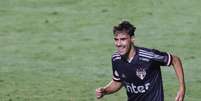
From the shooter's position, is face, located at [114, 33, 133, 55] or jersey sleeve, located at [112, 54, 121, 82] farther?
jersey sleeve, located at [112, 54, 121, 82]

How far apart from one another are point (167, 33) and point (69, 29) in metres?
2.42

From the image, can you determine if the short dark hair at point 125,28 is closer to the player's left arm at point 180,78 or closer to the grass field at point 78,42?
the player's left arm at point 180,78

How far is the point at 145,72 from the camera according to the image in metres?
8.23

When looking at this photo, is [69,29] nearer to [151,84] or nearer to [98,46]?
[98,46]

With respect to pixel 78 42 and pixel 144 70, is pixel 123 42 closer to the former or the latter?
pixel 144 70

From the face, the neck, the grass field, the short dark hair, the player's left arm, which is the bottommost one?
the grass field

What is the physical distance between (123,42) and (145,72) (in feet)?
1.75

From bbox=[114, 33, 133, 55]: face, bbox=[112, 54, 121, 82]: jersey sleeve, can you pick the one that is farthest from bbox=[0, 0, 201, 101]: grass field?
bbox=[114, 33, 133, 55]: face

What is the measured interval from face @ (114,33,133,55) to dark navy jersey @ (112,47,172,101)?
0.28 m

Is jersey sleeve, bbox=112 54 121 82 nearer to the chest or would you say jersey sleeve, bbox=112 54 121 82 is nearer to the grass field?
the chest

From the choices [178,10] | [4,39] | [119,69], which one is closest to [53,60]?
[4,39]

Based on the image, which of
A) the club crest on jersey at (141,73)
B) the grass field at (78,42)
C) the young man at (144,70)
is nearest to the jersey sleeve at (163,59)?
the young man at (144,70)

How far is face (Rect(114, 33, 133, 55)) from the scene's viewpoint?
7903 mm

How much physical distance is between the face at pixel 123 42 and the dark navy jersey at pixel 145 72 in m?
0.28
